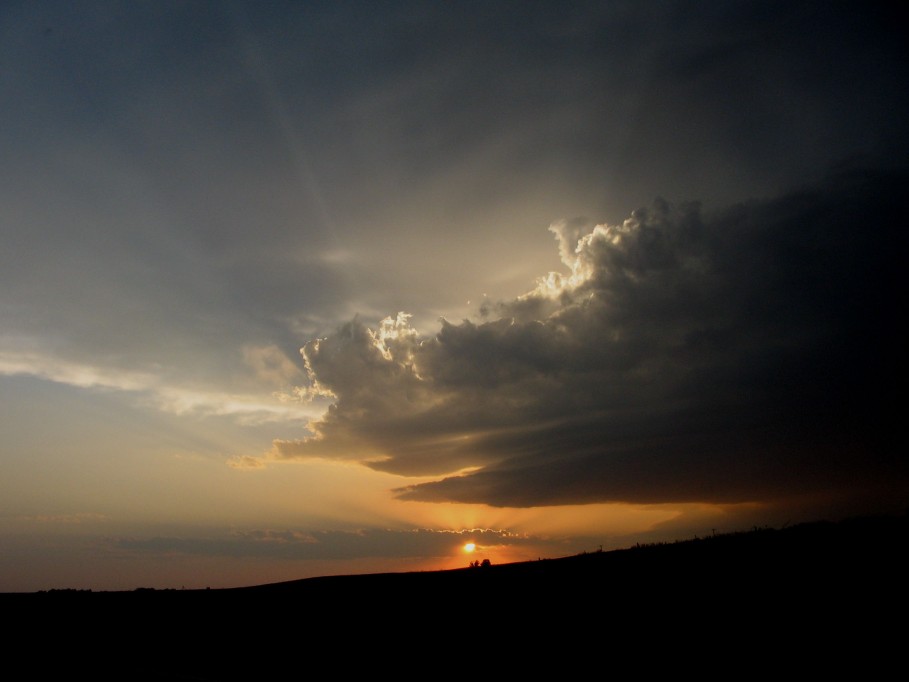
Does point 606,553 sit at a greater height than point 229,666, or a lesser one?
greater

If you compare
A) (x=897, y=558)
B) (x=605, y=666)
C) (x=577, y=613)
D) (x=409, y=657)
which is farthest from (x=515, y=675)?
(x=897, y=558)

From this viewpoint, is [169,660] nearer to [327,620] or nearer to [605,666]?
[327,620]

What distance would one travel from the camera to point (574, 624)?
19953 millimetres

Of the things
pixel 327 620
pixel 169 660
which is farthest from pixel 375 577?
pixel 169 660

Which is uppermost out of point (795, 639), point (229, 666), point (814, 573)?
point (814, 573)

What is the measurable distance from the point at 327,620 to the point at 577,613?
14.4m

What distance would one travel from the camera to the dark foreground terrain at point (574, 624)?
1504 centimetres

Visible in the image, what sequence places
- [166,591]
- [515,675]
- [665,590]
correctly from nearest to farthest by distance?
[515,675] → [665,590] → [166,591]

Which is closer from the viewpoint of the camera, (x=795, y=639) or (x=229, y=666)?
(x=795, y=639)

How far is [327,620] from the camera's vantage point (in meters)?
28.9

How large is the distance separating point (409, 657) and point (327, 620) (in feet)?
30.3

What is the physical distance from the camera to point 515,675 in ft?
57.6

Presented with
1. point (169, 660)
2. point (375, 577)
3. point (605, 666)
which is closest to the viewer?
point (605, 666)

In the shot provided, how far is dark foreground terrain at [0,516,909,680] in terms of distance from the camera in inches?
592
